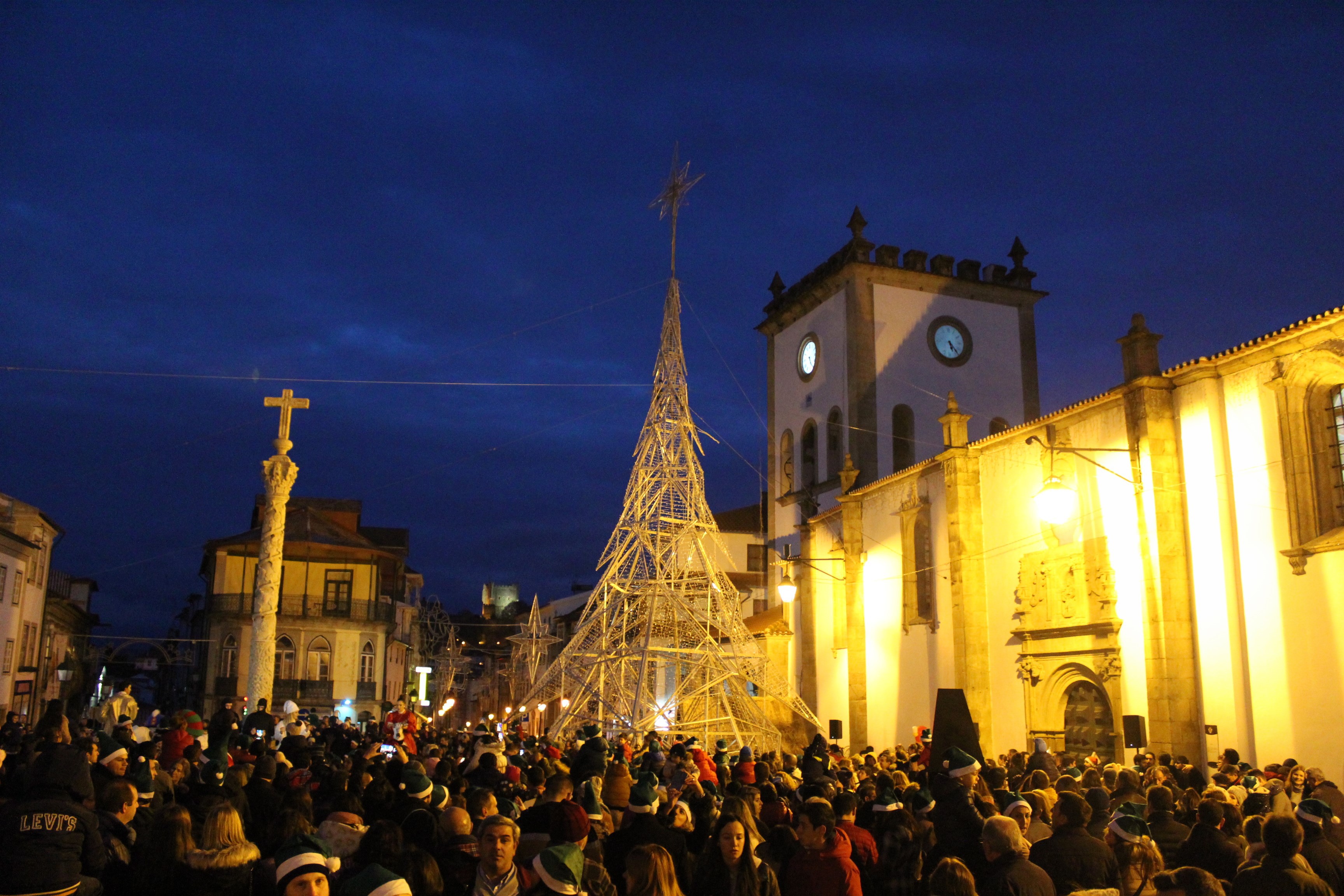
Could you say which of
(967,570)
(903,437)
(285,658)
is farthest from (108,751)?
(285,658)

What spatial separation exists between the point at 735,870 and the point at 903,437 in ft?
110

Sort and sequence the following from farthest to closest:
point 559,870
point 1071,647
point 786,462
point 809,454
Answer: point 786,462 → point 809,454 → point 1071,647 → point 559,870

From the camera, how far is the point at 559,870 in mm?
5180

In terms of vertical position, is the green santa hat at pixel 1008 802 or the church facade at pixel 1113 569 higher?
the church facade at pixel 1113 569

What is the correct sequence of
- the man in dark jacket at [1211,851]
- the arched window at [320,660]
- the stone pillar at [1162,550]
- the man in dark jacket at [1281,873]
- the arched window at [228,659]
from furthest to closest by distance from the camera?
the arched window at [320,660] < the arched window at [228,659] < the stone pillar at [1162,550] < the man in dark jacket at [1211,851] < the man in dark jacket at [1281,873]

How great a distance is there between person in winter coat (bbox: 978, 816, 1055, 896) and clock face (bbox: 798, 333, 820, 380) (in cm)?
3508

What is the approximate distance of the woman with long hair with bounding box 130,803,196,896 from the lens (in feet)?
18.8

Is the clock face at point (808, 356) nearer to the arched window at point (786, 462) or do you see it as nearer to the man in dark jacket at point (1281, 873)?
the arched window at point (786, 462)

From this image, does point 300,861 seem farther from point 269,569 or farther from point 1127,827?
point 269,569

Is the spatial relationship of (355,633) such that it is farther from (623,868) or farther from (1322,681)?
(623,868)

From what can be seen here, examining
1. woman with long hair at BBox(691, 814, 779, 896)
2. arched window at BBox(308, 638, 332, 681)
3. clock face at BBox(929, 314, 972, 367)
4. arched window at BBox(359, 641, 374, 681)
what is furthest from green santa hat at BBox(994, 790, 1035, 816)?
arched window at BBox(359, 641, 374, 681)

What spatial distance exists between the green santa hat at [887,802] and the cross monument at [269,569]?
18.4 meters

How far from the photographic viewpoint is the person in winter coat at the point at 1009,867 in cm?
567

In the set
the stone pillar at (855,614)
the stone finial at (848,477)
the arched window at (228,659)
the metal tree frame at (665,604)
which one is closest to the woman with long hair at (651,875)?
the metal tree frame at (665,604)
